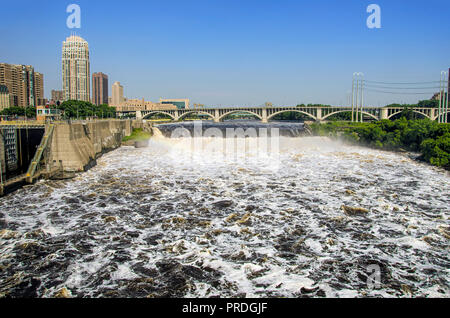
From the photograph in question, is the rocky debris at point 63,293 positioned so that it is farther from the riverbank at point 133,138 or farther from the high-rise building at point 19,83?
the high-rise building at point 19,83

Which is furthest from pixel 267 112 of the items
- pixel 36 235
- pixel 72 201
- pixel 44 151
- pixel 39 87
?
pixel 39 87

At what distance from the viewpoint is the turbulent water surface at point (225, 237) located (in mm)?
9383

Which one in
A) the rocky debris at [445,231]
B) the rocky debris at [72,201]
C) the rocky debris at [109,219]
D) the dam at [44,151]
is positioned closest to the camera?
the rocky debris at [445,231]

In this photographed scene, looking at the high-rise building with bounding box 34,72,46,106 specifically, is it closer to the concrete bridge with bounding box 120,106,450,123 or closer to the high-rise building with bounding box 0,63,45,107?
the high-rise building with bounding box 0,63,45,107

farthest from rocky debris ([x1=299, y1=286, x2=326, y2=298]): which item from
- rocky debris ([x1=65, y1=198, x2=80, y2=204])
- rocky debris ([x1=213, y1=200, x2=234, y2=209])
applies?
rocky debris ([x1=65, y1=198, x2=80, y2=204])

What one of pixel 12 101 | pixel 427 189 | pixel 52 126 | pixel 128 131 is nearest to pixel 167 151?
pixel 128 131

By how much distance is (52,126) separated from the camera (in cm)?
2417

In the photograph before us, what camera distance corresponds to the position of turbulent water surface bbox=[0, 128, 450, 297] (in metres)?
9.38

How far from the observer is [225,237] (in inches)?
503

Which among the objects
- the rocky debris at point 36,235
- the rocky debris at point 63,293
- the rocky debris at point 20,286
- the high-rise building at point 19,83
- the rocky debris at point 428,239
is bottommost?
the rocky debris at point 63,293

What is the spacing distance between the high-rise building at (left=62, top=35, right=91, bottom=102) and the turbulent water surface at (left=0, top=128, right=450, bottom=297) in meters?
136

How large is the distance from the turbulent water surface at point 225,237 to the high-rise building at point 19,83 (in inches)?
5408

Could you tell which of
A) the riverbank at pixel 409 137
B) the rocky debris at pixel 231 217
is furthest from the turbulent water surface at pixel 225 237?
the riverbank at pixel 409 137
